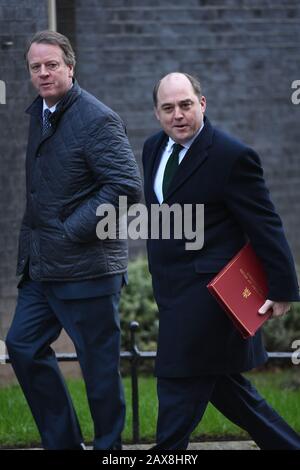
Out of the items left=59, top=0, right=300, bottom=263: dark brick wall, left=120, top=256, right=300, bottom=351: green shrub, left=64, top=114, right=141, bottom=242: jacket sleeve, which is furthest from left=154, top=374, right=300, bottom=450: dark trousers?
left=59, top=0, right=300, bottom=263: dark brick wall

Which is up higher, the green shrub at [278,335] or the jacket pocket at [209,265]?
the jacket pocket at [209,265]

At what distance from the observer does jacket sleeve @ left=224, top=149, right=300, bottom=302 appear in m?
5.81

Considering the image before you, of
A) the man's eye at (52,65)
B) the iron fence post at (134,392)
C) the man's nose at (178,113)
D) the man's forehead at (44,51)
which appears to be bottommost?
the iron fence post at (134,392)

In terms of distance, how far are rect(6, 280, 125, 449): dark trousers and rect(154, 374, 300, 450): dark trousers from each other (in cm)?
34

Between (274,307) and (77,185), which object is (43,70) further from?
(274,307)

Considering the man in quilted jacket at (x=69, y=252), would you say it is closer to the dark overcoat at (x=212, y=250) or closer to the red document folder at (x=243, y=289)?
the dark overcoat at (x=212, y=250)

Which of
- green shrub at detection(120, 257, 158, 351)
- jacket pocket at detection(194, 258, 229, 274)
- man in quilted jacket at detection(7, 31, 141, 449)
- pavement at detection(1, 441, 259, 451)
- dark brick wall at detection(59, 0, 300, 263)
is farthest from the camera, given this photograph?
dark brick wall at detection(59, 0, 300, 263)

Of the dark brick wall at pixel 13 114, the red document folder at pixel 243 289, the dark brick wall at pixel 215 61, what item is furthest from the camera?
the dark brick wall at pixel 215 61

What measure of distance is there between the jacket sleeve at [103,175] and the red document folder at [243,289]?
63cm

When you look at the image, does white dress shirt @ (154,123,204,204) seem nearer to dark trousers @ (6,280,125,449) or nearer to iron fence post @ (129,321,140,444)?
dark trousers @ (6,280,125,449)

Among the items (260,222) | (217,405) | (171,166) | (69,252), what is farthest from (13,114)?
(260,222)

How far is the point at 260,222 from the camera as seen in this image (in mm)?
A: 5816

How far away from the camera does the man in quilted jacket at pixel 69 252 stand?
240 inches

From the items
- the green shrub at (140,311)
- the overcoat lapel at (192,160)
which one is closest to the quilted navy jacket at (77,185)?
the overcoat lapel at (192,160)
